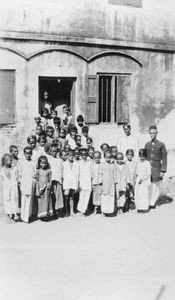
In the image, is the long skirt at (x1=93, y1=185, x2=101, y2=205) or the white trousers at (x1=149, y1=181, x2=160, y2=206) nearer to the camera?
the long skirt at (x1=93, y1=185, x2=101, y2=205)

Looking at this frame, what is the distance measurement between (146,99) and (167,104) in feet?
1.94

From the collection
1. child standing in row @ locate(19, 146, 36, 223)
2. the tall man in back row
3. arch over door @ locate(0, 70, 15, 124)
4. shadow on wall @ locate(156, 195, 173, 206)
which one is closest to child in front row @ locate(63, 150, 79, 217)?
child standing in row @ locate(19, 146, 36, 223)

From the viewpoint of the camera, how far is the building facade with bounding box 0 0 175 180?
9.15 meters

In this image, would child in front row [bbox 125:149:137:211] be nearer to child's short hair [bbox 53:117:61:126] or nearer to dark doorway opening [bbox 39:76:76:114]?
child's short hair [bbox 53:117:61:126]

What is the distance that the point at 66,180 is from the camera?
776cm

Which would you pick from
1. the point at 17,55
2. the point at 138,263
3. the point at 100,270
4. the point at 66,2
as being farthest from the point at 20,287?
the point at 66,2

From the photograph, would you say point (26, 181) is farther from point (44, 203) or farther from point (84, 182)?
point (84, 182)

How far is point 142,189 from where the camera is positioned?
27.0 ft

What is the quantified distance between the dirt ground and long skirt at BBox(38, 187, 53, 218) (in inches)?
7.6

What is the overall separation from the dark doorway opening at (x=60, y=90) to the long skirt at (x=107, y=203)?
2.66 m

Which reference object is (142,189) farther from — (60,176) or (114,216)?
(60,176)

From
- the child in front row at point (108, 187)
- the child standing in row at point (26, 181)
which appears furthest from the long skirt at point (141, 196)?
the child standing in row at point (26, 181)

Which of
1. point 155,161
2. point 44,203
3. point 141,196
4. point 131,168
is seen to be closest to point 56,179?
point 44,203

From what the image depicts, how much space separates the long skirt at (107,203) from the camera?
310 inches
